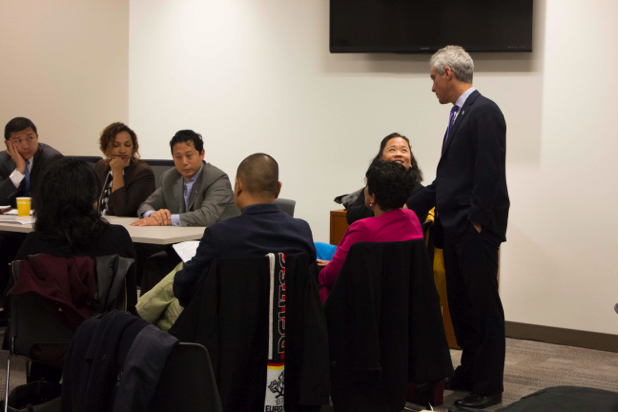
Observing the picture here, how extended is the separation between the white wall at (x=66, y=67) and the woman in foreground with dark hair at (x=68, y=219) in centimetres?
300

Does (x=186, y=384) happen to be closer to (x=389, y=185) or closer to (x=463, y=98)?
(x=389, y=185)

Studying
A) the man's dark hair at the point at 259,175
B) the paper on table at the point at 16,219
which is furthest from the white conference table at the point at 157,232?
the man's dark hair at the point at 259,175

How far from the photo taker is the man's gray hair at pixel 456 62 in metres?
3.02

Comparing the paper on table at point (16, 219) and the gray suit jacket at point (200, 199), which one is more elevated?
the gray suit jacket at point (200, 199)

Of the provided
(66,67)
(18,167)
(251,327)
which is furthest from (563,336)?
(66,67)

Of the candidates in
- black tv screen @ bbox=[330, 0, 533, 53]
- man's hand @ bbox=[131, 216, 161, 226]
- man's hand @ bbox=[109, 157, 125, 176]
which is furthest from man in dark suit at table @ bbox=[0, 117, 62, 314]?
black tv screen @ bbox=[330, 0, 533, 53]

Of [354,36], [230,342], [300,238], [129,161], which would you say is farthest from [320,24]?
[230,342]

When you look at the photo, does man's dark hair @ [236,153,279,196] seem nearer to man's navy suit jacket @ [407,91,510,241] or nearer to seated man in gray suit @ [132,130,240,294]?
man's navy suit jacket @ [407,91,510,241]

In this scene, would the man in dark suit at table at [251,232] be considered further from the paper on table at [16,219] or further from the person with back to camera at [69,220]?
the paper on table at [16,219]

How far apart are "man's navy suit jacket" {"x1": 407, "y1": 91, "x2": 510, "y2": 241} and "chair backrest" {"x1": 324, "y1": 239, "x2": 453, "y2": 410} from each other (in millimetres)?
643

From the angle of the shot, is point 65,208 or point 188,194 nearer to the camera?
point 65,208

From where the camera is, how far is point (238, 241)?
2.05 meters

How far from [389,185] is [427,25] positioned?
2.29 meters

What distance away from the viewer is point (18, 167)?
167 inches
